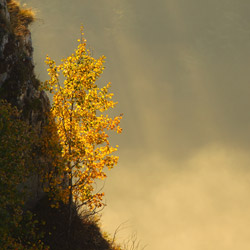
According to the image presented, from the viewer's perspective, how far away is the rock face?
28.6 meters

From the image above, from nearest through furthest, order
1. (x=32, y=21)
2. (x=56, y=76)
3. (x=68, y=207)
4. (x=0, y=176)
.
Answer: (x=0, y=176) < (x=56, y=76) < (x=68, y=207) < (x=32, y=21)

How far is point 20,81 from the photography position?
29.2m

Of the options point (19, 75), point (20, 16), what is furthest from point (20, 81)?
point (20, 16)

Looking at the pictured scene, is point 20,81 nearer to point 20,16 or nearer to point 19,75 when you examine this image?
point 19,75

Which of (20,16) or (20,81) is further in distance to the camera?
(20,16)

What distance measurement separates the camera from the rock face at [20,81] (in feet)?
93.9

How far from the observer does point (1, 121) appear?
1916 cm

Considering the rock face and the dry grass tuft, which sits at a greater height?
the dry grass tuft

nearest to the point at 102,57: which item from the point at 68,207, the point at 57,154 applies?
the point at 57,154

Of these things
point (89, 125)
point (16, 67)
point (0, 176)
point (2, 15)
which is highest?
point (2, 15)

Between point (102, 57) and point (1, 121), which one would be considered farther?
point (102, 57)

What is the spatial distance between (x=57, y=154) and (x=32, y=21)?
1340 cm

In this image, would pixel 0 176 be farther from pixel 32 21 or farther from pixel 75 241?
pixel 32 21

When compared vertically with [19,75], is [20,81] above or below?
below
